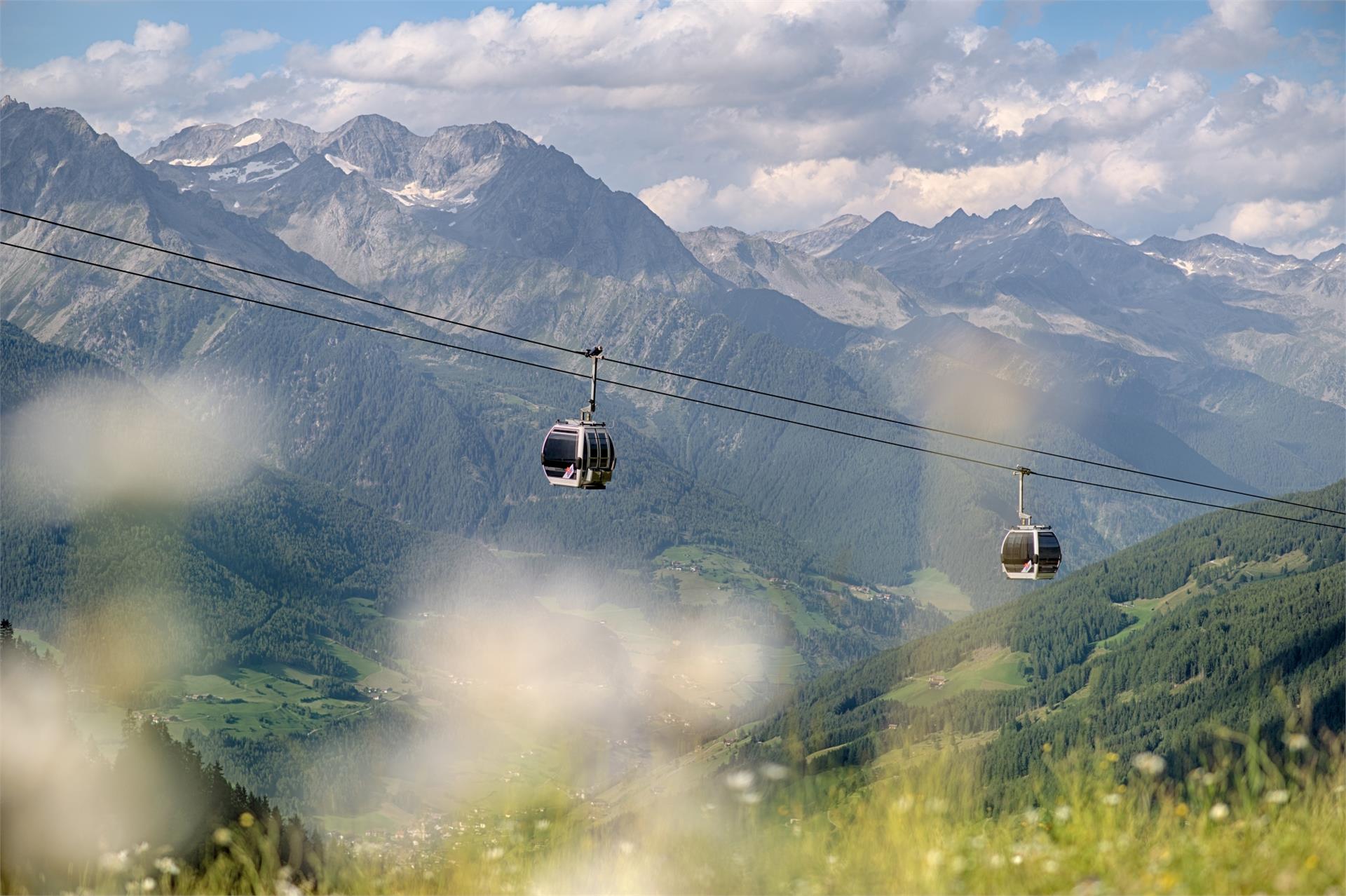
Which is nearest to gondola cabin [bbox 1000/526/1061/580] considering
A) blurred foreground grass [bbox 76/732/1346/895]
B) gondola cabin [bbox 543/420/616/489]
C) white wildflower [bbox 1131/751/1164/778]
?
gondola cabin [bbox 543/420/616/489]

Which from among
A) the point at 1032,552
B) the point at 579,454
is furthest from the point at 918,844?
the point at 1032,552

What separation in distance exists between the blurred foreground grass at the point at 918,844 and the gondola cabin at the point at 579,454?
16.4m

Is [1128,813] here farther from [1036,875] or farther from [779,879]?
[779,879]

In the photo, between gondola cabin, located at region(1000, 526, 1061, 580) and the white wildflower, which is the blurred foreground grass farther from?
gondola cabin, located at region(1000, 526, 1061, 580)

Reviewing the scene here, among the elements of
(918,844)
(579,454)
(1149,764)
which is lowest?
(579,454)

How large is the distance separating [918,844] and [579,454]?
19482 mm

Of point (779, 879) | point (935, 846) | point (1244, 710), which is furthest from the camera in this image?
point (1244, 710)

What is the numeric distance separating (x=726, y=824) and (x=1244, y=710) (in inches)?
8139

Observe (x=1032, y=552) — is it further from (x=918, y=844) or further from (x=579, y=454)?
(x=918, y=844)

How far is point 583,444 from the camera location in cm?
3097

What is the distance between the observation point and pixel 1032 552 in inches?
1601

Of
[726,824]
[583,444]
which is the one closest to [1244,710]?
[583,444]

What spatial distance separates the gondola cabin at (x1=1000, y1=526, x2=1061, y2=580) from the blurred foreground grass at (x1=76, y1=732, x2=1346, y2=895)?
26.4 meters

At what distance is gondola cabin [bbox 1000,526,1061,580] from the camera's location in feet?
133
